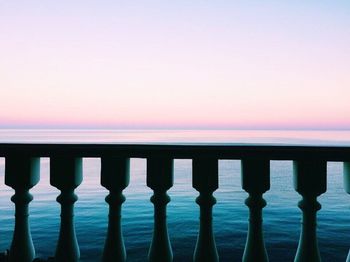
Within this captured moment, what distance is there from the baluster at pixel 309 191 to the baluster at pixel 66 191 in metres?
1.40

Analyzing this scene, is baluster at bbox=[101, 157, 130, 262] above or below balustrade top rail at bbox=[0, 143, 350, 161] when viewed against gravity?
below

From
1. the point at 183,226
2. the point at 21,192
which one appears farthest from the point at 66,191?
the point at 183,226

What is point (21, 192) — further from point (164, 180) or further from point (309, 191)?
point (309, 191)

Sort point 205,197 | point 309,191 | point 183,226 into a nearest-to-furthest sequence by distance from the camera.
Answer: point 309,191, point 205,197, point 183,226

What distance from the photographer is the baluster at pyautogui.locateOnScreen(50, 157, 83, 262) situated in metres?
2.08

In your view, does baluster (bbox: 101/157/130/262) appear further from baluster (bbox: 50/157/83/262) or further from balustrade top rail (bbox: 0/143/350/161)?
baluster (bbox: 50/157/83/262)

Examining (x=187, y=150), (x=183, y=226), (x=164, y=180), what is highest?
(x=187, y=150)

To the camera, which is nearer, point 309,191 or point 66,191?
point 309,191

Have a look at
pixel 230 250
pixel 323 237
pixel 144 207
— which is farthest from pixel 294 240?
pixel 144 207

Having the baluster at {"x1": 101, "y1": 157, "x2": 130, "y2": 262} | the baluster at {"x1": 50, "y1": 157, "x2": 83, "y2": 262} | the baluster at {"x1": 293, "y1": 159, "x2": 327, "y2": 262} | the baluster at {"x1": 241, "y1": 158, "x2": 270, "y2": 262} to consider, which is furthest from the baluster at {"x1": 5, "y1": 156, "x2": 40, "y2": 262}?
the baluster at {"x1": 293, "y1": 159, "x2": 327, "y2": 262}

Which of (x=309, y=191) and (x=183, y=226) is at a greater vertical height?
(x=309, y=191)

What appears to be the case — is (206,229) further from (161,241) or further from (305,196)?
(305,196)

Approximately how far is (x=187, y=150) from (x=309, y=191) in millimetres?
768

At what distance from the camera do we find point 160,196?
2.03 m
